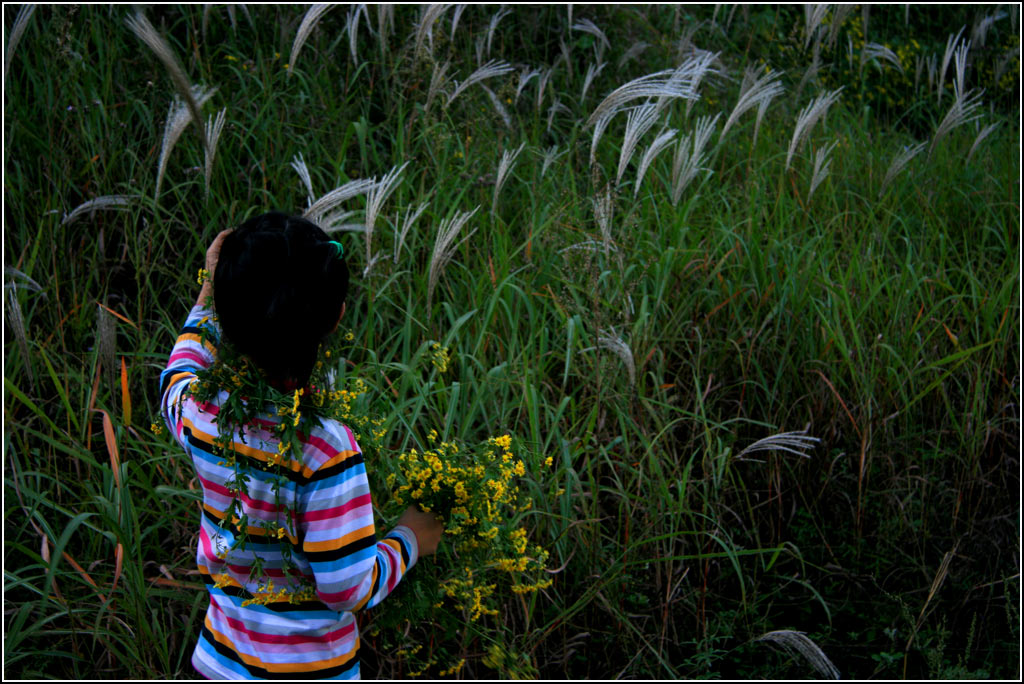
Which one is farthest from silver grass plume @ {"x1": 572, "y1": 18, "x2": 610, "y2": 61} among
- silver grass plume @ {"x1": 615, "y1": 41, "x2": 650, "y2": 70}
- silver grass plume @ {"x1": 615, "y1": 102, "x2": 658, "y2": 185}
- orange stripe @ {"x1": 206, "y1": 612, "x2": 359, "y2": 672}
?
orange stripe @ {"x1": 206, "y1": 612, "x2": 359, "y2": 672}

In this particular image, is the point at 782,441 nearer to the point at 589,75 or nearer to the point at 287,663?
the point at 287,663

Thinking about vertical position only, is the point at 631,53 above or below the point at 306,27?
below

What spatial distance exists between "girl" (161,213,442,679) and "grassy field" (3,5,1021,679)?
0.73 feet

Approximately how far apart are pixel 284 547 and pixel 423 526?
24cm

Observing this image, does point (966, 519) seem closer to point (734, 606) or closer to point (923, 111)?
point (734, 606)

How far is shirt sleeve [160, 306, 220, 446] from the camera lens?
1276mm

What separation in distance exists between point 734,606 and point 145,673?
57.0 inches

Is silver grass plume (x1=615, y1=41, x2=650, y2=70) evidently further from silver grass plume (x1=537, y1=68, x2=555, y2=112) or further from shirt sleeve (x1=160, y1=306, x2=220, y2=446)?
shirt sleeve (x1=160, y1=306, x2=220, y2=446)

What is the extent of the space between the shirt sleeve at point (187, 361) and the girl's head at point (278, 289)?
139mm

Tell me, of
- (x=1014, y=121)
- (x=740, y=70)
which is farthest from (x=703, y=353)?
(x=1014, y=121)

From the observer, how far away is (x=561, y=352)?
7.23ft

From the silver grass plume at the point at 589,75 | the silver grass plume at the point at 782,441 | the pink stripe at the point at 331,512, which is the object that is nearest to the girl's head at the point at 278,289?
the pink stripe at the point at 331,512

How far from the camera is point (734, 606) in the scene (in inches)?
84.4

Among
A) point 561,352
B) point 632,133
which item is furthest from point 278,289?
point 632,133
